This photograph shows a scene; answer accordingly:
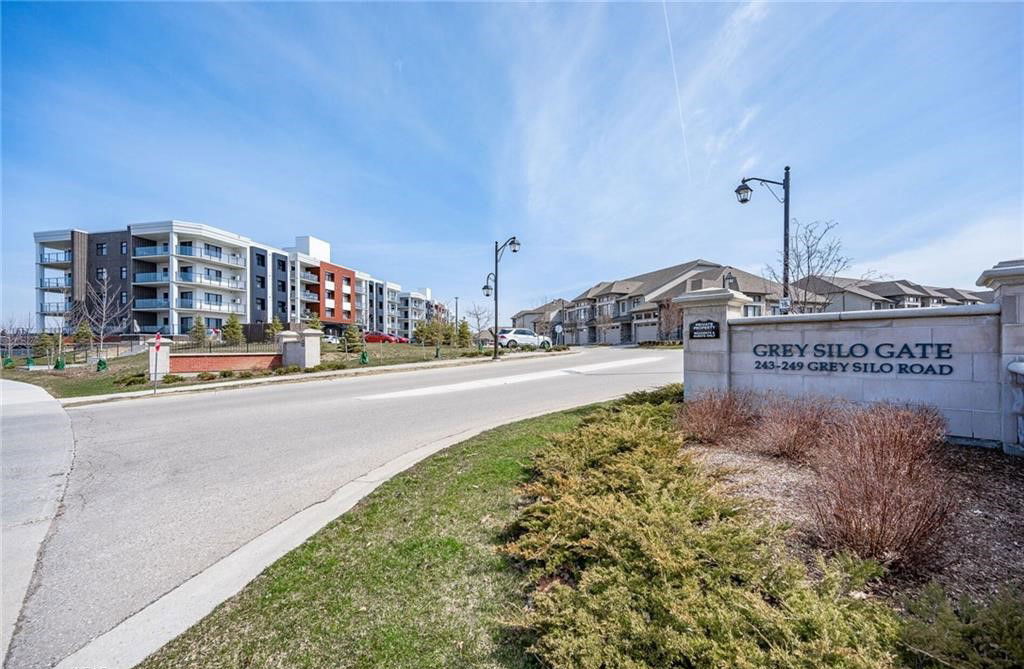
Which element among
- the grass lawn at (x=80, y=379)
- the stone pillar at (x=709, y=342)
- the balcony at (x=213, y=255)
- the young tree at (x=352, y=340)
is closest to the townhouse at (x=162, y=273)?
the balcony at (x=213, y=255)

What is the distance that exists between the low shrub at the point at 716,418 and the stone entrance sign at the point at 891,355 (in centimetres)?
109

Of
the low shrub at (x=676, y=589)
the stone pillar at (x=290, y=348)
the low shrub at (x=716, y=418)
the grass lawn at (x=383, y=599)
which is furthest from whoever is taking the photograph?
the stone pillar at (x=290, y=348)

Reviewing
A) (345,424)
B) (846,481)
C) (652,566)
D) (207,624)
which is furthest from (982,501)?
(345,424)

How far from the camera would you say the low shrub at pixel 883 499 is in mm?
2809

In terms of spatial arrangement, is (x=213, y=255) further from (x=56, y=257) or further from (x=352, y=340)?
(x=352, y=340)

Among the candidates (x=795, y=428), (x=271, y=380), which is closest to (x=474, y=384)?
(x=271, y=380)

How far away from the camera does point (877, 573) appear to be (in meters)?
2.53

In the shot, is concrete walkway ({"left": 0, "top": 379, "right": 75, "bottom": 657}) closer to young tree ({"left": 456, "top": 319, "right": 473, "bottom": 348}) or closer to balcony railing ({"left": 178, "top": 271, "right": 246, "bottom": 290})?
young tree ({"left": 456, "top": 319, "right": 473, "bottom": 348})

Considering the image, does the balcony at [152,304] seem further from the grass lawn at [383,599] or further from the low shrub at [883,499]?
the low shrub at [883,499]

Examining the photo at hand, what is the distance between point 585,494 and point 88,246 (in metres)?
65.9

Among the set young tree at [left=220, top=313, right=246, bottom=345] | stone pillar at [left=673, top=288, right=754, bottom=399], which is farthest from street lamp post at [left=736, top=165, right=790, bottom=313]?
young tree at [left=220, top=313, right=246, bottom=345]

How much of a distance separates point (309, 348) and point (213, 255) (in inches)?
1462

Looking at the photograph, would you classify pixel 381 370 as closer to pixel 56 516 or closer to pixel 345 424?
pixel 345 424

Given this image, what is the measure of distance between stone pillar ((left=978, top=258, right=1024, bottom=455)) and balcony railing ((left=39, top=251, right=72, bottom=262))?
70.5 metres
